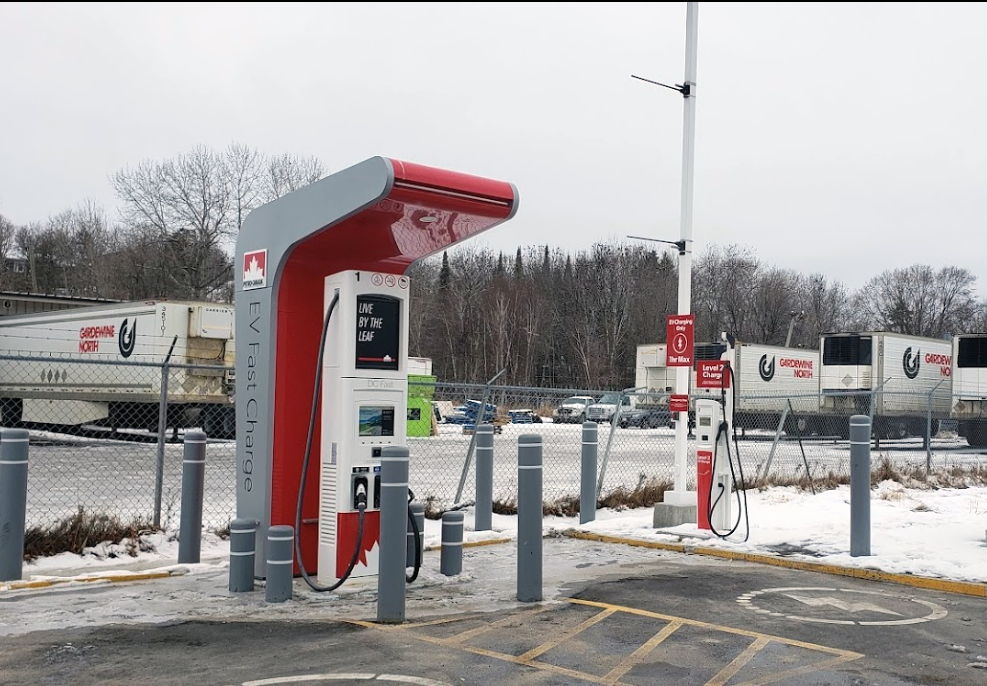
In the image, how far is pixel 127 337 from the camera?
25.1 meters

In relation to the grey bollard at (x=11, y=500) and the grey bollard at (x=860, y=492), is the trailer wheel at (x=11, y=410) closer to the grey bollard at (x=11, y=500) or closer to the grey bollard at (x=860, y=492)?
the grey bollard at (x=11, y=500)

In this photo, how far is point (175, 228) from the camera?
176 ft

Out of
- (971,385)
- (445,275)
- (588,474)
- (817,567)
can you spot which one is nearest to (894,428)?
(971,385)

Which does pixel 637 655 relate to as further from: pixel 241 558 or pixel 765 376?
pixel 765 376

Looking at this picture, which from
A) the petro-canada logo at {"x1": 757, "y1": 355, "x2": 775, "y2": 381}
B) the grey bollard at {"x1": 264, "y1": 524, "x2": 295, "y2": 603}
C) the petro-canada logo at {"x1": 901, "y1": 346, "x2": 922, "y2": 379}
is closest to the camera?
the grey bollard at {"x1": 264, "y1": 524, "x2": 295, "y2": 603}

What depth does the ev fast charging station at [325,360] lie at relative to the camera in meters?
8.03

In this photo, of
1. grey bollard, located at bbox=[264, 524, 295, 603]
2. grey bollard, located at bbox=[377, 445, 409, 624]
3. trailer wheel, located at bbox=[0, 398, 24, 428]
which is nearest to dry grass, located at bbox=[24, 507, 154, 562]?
grey bollard, located at bbox=[264, 524, 295, 603]

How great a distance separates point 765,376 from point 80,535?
3045 centimetres

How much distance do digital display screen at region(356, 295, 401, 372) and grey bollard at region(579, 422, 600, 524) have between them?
176 inches

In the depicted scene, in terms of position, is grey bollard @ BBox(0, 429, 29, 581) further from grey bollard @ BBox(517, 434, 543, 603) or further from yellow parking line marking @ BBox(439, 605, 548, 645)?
grey bollard @ BBox(517, 434, 543, 603)

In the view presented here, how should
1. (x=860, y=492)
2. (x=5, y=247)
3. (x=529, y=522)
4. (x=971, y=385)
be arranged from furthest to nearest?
(x=5, y=247) → (x=971, y=385) → (x=860, y=492) → (x=529, y=522)

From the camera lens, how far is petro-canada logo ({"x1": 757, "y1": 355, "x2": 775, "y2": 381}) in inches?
1417

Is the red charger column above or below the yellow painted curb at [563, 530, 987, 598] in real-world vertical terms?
above

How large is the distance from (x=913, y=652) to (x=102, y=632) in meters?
5.52
